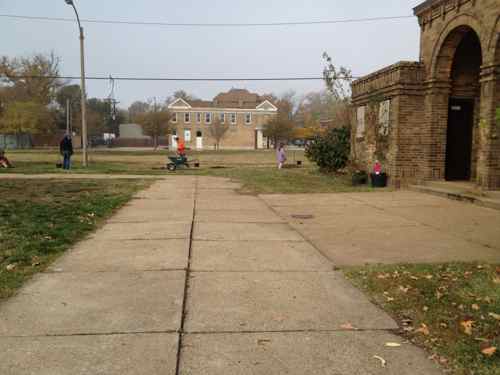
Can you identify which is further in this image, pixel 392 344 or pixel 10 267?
pixel 10 267

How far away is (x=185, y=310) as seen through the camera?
3910mm

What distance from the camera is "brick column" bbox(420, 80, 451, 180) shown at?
44.1ft

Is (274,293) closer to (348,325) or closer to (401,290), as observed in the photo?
(348,325)

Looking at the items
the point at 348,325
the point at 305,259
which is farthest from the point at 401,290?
the point at 305,259

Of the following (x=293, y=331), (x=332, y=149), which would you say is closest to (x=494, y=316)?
(x=293, y=331)

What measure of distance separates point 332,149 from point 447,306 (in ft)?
51.4

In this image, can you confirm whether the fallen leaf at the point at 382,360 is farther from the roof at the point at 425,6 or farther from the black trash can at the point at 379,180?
the roof at the point at 425,6

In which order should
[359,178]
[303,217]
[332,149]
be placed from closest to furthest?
[303,217], [359,178], [332,149]

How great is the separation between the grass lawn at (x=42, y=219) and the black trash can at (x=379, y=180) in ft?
25.0

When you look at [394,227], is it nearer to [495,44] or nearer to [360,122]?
[495,44]

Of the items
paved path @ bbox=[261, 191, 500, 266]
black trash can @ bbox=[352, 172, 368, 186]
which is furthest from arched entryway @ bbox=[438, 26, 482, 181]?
black trash can @ bbox=[352, 172, 368, 186]

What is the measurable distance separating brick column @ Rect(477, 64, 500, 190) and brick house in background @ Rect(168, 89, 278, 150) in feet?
226

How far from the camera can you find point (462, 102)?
540 inches

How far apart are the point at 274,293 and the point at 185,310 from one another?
93cm
